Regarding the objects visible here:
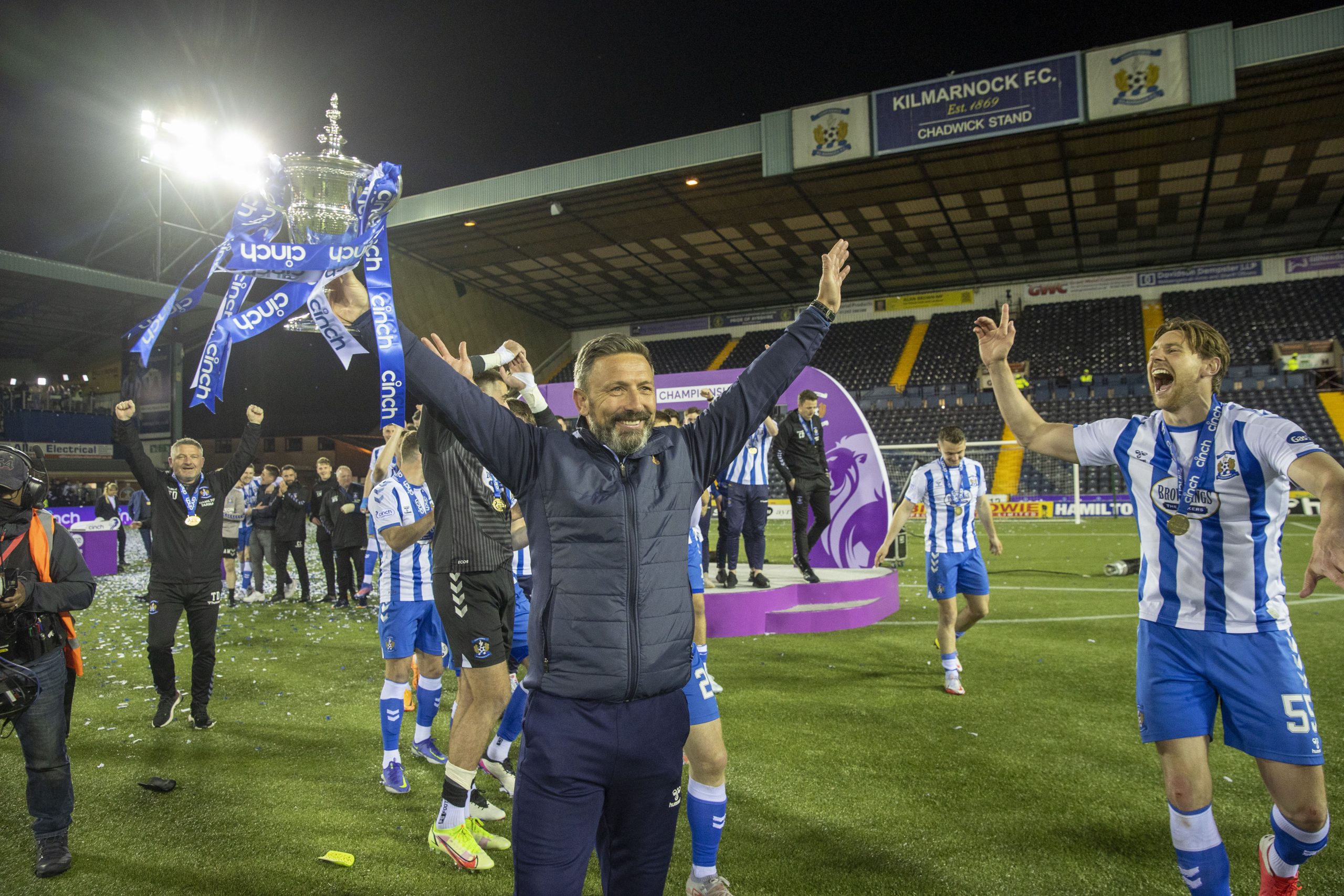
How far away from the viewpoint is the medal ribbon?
2.76 m

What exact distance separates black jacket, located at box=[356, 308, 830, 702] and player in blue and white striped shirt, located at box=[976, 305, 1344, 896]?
171 centimetres

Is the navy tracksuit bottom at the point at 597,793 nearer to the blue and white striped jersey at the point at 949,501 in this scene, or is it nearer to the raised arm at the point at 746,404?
the raised arm at the point at 746,404

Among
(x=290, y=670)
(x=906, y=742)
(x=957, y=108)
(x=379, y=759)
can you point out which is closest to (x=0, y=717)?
(x=379, y=759)

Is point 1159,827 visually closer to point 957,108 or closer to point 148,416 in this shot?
point 957,108

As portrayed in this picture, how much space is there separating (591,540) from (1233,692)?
227 centimetres

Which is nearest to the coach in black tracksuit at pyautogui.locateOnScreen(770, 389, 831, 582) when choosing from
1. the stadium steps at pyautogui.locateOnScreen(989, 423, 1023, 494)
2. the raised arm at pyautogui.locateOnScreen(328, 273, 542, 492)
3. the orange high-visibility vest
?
the orange high-visibility vest

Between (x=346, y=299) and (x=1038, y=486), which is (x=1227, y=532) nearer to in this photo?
(x=346, y=299)

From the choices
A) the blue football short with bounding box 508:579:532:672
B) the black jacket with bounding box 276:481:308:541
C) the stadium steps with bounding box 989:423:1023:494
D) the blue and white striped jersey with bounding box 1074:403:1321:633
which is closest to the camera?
the blue and white striped jersey with bounding box 1074:403:1321:633

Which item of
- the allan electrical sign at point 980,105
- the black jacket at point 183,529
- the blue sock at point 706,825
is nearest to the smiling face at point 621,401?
the blue sock at point 706,825

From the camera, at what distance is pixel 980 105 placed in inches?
696

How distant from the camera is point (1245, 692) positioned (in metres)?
2.59

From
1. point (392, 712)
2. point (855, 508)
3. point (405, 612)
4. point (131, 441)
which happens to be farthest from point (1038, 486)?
point (131, 441)

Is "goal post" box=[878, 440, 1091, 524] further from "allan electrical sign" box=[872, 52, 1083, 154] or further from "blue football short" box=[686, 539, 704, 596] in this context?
"blue football short" box=[686, 539, 704, 596]

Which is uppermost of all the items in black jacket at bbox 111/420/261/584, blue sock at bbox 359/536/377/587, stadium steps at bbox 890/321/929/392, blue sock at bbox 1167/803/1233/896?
stadium steps at bbox 890/321/929/392
